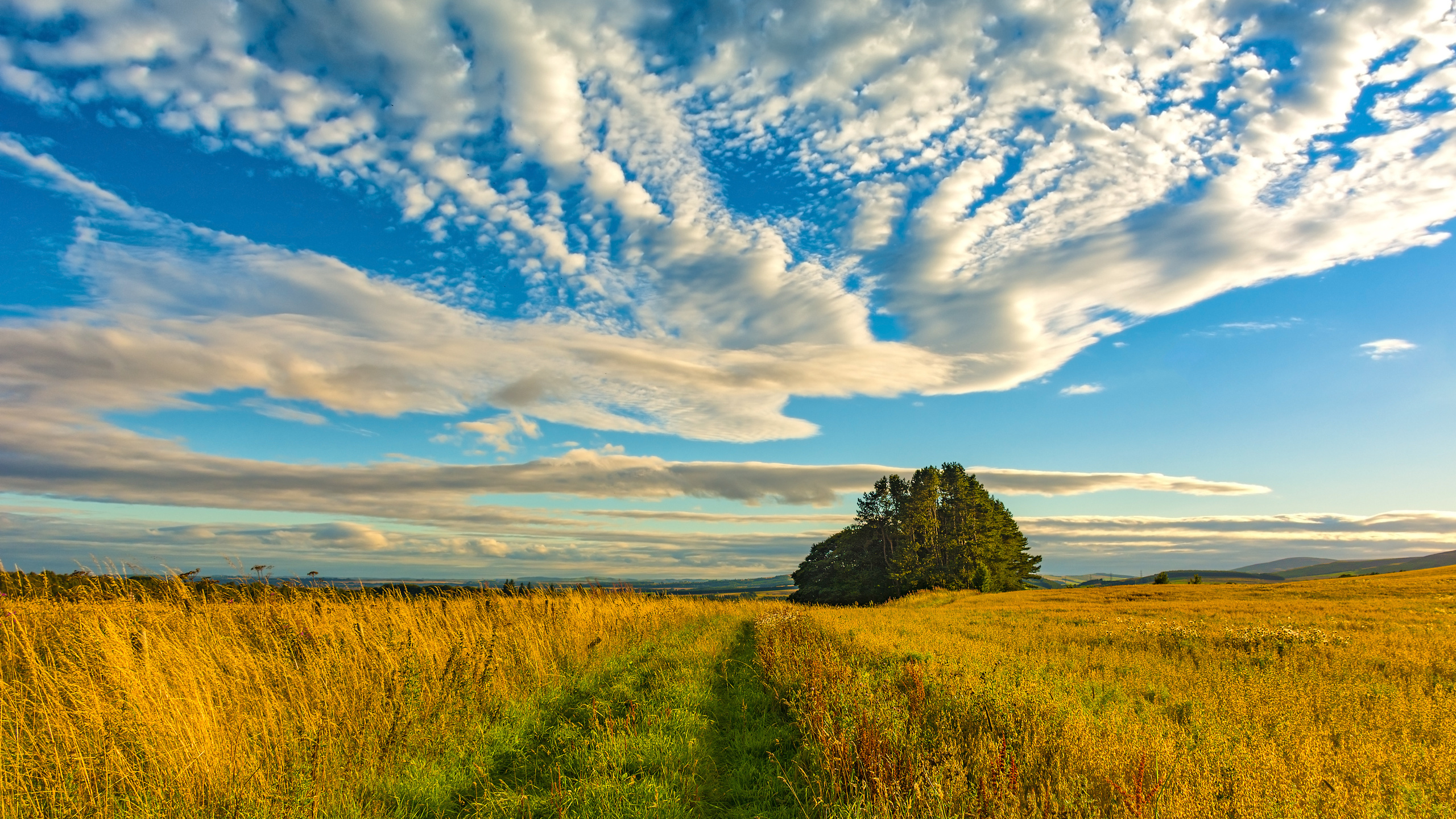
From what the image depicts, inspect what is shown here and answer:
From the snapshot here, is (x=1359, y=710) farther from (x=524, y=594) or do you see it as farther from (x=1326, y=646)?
(x=524, y=594)

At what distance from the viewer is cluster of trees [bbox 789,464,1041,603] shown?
204ft

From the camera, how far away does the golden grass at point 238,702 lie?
523 centimetres

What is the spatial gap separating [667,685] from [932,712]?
13.7ft

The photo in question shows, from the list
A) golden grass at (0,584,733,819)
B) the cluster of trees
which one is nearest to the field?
golden grass at (0,584,733,819)

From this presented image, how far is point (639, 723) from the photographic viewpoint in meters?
7.59

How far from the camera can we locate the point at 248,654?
7914 millimetres

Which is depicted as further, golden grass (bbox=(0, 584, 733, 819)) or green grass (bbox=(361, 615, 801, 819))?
green grass (bbox=(361, 615, 801, 819))

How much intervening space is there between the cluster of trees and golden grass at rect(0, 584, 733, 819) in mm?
55897

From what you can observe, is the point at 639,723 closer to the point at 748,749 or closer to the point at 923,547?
the point at 748,749

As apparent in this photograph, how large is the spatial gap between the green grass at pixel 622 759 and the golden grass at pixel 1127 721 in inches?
26.9

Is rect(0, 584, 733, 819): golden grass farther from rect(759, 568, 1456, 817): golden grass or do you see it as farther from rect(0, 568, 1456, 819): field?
rect(759, 568, 1456, 817): golden grass

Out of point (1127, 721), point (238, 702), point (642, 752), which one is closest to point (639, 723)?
point (642, 752)

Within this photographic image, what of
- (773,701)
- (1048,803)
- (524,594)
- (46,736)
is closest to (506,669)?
(773,701)

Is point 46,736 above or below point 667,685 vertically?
above
